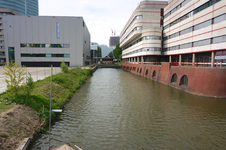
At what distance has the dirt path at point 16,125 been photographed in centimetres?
671

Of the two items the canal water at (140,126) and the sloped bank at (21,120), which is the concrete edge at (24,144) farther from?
the canal water at (140,126)

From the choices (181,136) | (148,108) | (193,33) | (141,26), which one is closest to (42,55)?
(141,26)

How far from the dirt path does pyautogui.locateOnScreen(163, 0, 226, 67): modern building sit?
78.6 ft

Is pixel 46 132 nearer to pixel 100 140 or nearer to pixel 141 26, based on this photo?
pixel 100 140

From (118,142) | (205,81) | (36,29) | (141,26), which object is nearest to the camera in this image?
(118,142)

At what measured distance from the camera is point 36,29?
61656mm

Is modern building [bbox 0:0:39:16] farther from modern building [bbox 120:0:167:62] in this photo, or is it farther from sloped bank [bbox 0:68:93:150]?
sloped bank [bbox 0:68:93:150]

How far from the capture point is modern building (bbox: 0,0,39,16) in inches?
3754

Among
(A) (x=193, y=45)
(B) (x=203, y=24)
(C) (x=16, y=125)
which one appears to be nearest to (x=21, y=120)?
(C) (x=16, y=125)

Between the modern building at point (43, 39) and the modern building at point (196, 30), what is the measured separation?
36923 millimetres

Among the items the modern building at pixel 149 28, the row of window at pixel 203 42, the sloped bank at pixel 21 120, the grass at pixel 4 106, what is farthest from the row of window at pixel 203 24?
the grass at pixel 4 106

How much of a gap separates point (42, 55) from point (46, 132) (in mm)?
61517

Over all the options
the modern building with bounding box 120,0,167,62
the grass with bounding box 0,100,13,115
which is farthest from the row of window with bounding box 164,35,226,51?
the grass with bounding box 0,100,13,115

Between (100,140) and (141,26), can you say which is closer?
(100,140)
